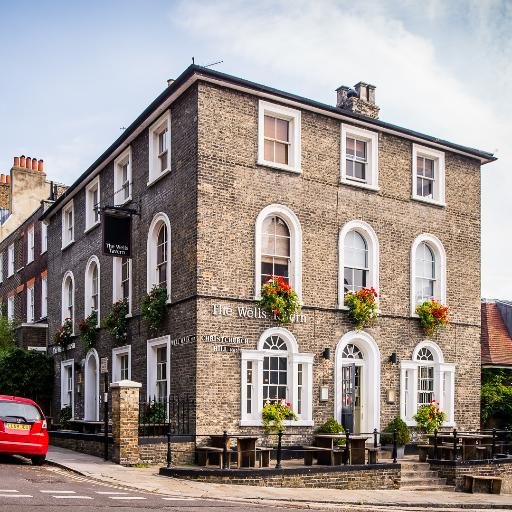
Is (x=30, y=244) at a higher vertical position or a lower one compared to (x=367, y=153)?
lower

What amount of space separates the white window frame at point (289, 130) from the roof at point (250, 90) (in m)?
0.30

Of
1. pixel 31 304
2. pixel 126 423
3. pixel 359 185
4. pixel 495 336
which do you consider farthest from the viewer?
pixel 31 304

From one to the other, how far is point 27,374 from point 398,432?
47.0 feet

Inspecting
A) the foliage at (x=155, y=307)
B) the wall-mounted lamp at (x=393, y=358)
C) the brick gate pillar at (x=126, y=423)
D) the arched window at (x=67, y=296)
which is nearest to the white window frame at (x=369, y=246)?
the wall-mounted lamp at (x=393, y=358)

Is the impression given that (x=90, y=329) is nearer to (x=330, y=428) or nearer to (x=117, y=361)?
(x=117, y=361)

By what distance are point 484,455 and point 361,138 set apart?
30.2ft

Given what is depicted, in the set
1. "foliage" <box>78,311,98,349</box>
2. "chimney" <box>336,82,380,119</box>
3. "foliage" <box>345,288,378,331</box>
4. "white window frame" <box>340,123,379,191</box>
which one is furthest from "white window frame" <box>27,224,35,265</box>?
"foliage" <box>345,288,378,331</box>

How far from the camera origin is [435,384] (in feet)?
78.2

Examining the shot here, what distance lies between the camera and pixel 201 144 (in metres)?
20.2

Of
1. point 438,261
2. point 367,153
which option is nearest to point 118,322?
point 367,153

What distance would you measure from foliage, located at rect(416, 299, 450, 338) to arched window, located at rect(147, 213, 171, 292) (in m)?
7.27

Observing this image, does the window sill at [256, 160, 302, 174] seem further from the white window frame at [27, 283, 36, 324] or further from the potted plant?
the white window frame at [27, 283, 36, 324]

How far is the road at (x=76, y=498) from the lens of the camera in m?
11.8

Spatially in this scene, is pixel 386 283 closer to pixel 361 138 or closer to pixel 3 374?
pixel 361 138
